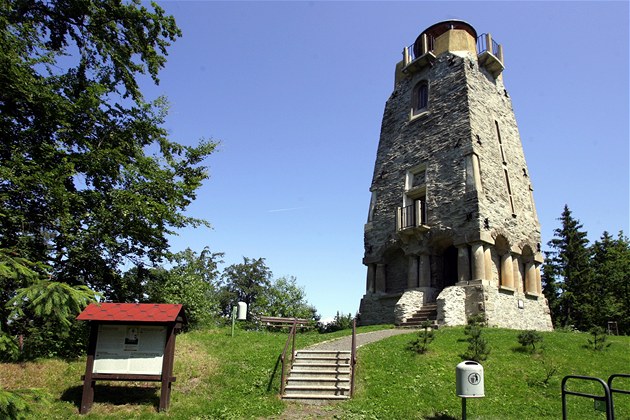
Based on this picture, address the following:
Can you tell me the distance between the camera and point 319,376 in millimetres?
10266

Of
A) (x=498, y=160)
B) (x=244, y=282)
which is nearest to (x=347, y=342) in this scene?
(x=498, y=160)

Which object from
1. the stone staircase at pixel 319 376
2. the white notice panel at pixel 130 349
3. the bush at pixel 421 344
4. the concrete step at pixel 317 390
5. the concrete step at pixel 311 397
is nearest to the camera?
the white notice panel at pixel 130 349

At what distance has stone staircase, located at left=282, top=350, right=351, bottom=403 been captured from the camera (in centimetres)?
940

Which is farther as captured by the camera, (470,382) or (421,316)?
(421,316)

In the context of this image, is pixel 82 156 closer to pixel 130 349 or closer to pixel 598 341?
pixel 130 349

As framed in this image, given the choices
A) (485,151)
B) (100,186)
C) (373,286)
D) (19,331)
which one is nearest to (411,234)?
(373,286)

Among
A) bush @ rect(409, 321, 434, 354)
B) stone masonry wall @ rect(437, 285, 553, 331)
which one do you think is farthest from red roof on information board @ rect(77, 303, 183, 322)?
stone masonry wall @ rect(437, 285, 553, 331)

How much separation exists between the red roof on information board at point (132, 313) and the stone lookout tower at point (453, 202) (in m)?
11.2

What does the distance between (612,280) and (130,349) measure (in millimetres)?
34061

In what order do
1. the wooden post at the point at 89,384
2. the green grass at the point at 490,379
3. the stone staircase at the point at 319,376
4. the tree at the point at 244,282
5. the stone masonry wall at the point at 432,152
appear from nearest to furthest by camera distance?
the wooden post at the point at 89,384, the green grass at the point at 490,379, the stone staircase at the point at 319,376, the stone masonry wall at the point at 432,152, the tree at the point at 244,282

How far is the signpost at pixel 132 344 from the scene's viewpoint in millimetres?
8680

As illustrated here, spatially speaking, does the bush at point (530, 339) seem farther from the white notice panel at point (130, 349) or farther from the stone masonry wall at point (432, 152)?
the white notice panel at point (130, 349)

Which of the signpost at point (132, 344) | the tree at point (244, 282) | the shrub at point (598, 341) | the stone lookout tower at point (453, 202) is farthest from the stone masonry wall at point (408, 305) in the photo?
the tree at point (244, 282)

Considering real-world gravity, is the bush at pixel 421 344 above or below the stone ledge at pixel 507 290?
below
